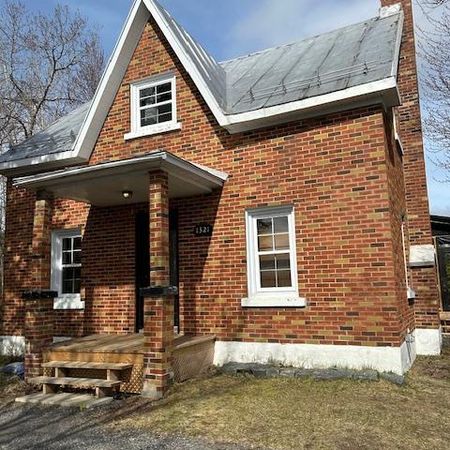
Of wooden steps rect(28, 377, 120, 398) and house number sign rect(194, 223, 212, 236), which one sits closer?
wooden steps rect(28, 377, 120, 398)

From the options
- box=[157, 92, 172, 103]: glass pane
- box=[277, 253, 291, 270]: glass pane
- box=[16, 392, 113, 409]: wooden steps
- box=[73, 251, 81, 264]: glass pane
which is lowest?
box=[16, 392, 113, 409]: wooden steps

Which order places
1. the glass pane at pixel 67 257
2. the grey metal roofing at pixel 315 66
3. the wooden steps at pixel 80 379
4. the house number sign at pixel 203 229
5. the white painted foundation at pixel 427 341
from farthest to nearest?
the glass pane at pixel 67 257 < the white painted foundation at pixel 427 341 < the house number sign at pixel 203 229 < the grey metal roofing at pixel 315 66 < the wooden steps at pixel 80 379

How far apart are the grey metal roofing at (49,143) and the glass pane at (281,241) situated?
5.12 metres

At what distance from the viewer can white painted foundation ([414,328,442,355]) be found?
9.92 metres

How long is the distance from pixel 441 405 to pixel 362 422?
157 centimetres

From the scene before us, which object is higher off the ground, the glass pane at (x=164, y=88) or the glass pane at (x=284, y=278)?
the glass pane at (x=164, y=88)

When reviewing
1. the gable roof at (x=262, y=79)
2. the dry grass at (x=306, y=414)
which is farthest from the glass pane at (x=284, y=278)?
the gable roof at (x=262, y=79)

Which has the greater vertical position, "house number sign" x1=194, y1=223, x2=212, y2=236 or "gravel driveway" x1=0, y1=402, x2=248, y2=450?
"house number sign" x1=194, y1=223, x2=212, y2=236

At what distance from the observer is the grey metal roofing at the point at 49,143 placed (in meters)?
10.9

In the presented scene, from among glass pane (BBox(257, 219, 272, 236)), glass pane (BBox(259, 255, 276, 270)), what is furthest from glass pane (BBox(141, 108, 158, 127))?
glass pane (BBox(259, 255, 276, 270))

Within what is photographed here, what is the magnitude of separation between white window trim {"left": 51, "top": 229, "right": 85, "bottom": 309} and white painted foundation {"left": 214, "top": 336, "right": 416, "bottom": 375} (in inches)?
147

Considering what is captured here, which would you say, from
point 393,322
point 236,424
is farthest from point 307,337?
point 236,424

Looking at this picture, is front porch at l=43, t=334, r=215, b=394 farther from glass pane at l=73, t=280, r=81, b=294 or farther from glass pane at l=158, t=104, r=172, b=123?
glass pane at l=158, t=104, r=172, b=123

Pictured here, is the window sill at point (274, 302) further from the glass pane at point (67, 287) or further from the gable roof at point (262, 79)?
the glass pane at point (67, 287)
